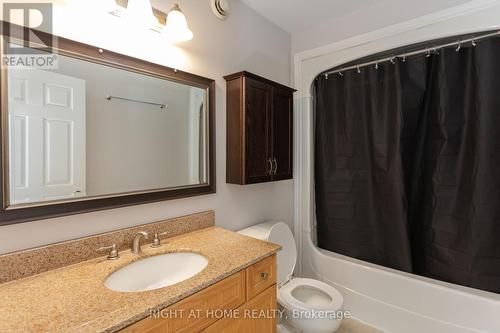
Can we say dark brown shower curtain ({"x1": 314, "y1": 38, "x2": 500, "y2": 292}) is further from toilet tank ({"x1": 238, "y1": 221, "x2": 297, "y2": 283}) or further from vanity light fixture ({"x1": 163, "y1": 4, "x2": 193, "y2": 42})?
vanity light fixture ({"x1": 163, "y1": 4, "x2": 193, "y2": 42})

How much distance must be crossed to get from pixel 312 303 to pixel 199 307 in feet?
3.78

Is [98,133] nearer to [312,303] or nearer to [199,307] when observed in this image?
[199,307]

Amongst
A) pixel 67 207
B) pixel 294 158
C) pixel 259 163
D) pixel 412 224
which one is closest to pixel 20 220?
pixel 67 207

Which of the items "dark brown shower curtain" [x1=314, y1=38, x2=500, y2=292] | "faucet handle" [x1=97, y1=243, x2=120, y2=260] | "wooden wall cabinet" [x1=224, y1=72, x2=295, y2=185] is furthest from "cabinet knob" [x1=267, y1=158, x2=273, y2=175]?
"faucet handle" [x1=97, y1=243, x2=120, y2=260]

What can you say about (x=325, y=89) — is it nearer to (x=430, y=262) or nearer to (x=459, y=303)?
(x=430, y=262)

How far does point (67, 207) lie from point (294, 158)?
179cm

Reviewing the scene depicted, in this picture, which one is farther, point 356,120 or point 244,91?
point 356,120

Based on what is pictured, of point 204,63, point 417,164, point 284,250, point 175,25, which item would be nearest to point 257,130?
point 204,63

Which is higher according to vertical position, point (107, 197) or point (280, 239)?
point (107, 197)

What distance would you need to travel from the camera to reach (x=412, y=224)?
1896 millimetres

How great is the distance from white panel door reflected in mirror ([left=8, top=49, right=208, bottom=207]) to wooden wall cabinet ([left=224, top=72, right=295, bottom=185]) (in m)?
0.20

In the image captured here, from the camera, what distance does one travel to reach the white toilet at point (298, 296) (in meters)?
1.51

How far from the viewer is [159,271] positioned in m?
1.23

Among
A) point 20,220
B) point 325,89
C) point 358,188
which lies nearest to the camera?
point 20,220
